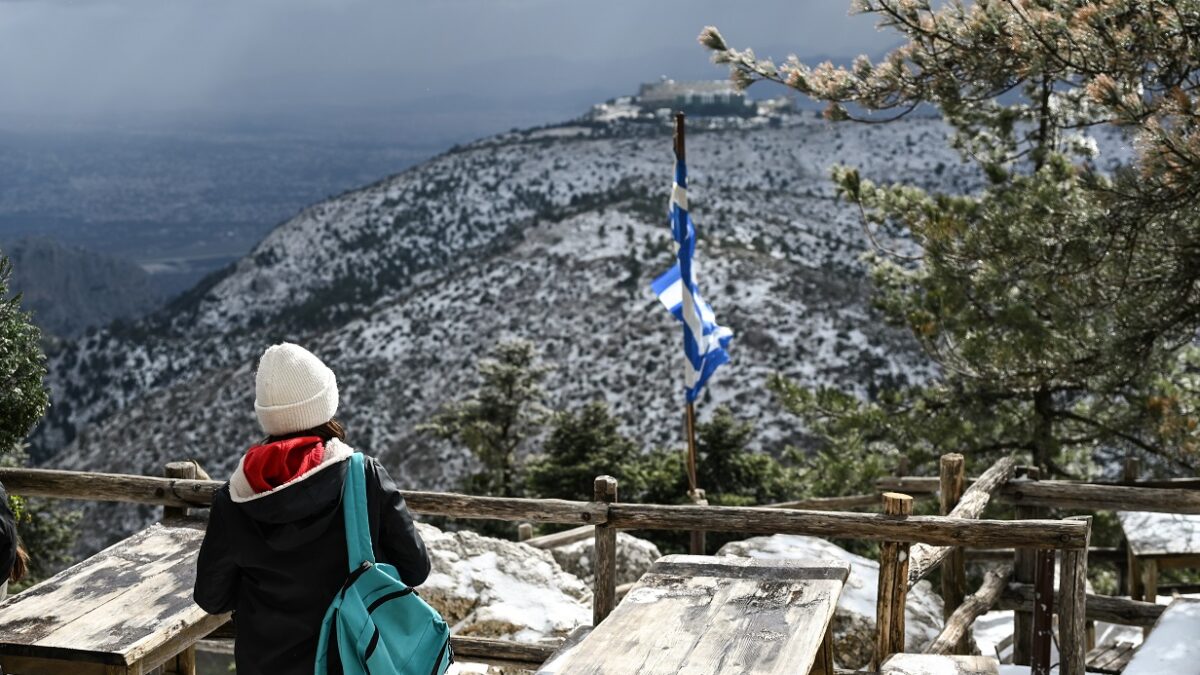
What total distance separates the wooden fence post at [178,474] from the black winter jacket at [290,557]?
260 centimetres

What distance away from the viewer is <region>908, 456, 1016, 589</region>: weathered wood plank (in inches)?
242

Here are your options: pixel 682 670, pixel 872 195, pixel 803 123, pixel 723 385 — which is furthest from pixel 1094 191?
pixel 803 123

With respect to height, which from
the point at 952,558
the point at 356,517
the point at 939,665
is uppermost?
the point at 356,517

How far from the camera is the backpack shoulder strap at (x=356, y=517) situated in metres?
3.36

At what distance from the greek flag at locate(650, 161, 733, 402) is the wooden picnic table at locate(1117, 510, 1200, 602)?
3.70 meters

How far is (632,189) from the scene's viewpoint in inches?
3155

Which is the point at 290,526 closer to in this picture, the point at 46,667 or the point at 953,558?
the point at 46,667

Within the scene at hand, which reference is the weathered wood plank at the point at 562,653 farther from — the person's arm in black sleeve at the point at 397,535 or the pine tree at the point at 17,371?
the pine tree at the point at 17,371

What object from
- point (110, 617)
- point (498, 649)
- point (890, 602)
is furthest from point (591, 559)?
point (110, 617)

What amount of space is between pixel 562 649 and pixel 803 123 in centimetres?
10787

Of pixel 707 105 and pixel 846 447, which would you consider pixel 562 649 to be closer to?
pixel 846 447

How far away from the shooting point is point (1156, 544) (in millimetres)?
8703

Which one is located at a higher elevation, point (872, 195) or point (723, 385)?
point (872, 195)

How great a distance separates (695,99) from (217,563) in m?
128
